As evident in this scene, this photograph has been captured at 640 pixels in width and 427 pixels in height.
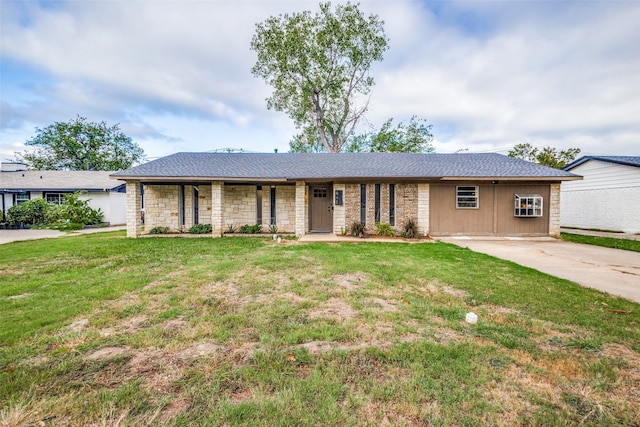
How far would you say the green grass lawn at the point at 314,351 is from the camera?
1.75 metres

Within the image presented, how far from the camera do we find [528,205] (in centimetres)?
1082

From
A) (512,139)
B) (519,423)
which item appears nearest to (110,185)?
(519,423)

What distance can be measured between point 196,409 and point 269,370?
589 millimetres

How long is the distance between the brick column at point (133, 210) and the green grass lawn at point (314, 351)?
19.8 feet

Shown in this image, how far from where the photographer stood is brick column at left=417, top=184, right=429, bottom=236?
1100cm

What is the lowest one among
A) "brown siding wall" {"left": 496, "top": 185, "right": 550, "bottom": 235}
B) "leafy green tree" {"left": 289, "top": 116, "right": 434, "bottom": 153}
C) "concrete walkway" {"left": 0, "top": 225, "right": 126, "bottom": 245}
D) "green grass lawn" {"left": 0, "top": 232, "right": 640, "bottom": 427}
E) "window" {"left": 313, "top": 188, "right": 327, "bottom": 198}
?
"green grass lawn" {"left": 0, "top": 232, "right": 640, "bottom": 427}

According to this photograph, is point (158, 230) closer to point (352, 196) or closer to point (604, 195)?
point (352, 196)

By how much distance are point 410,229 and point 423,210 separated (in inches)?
41.9

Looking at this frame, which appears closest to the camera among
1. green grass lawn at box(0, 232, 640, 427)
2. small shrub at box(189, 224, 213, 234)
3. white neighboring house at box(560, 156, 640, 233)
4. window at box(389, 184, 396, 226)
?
green grass lawn at box(0, 232, 640, 427)

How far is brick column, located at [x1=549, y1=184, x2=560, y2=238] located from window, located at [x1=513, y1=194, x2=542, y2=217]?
0.60 m

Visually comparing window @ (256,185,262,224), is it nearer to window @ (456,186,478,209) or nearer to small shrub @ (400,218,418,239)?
small shrub @ (400,218,418,239)

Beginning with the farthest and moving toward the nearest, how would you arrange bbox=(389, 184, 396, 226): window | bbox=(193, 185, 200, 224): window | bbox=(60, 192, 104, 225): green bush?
bbox=(60, 192, 104, 225): green bush, bbox=(193, 185, 200, 224): window, bbox=(389, 184, 396, 226): window

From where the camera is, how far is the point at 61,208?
49.5ft

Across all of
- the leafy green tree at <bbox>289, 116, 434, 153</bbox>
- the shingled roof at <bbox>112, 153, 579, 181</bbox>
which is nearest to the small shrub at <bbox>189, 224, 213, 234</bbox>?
the shingled roof at <bbox>112, 153, 579, 181</bbox>
